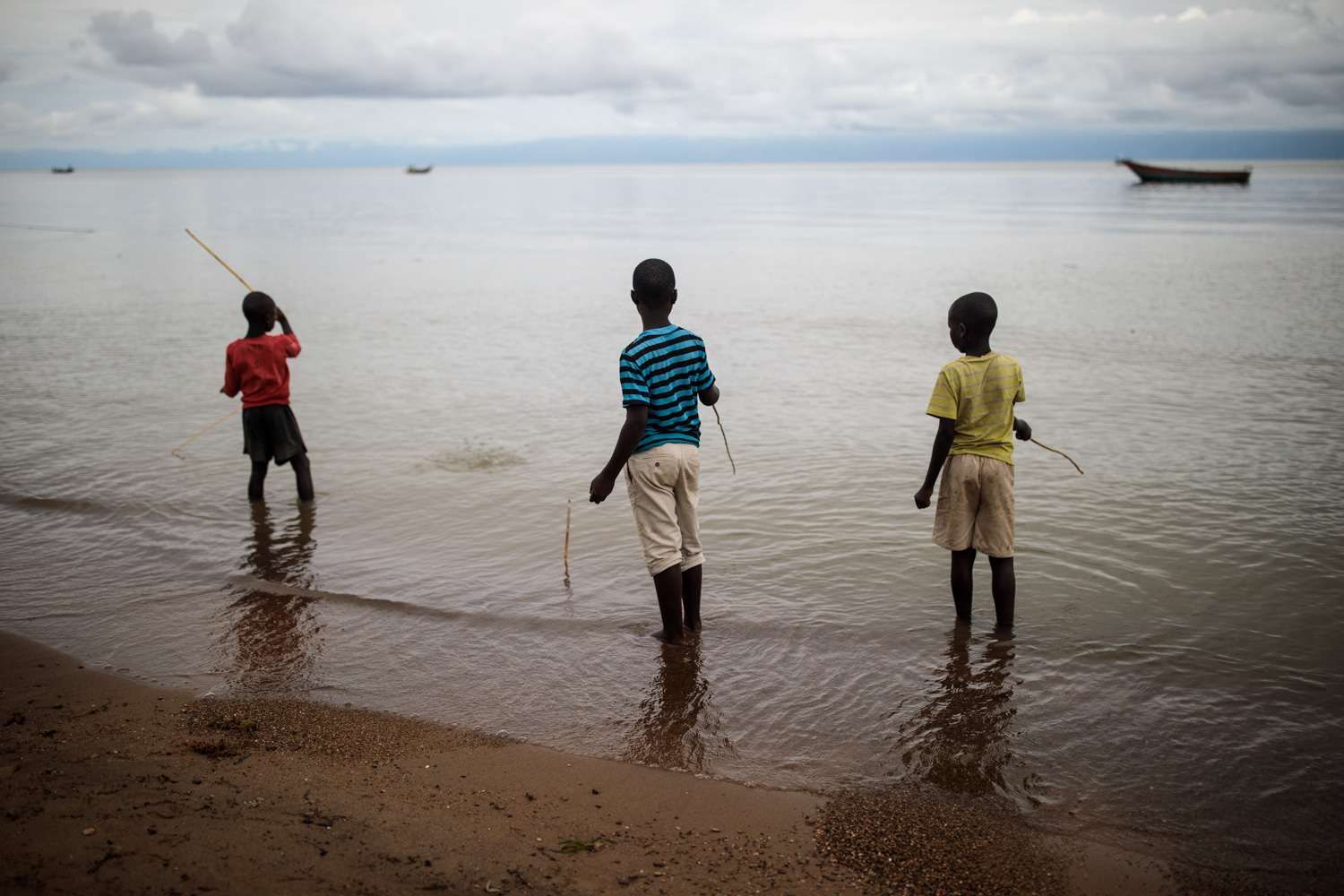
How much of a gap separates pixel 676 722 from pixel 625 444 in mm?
1238

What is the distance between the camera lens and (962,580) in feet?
15.5

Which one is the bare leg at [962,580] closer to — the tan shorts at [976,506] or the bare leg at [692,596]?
the tan shorts at [976,506]

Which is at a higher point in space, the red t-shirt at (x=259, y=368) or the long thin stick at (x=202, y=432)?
the red t-shirt at (x=259, y=368)

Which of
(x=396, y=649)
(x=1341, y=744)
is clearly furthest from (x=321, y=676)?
(x=1341, y=744)

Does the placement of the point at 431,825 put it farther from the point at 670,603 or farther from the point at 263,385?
the point at 263,385

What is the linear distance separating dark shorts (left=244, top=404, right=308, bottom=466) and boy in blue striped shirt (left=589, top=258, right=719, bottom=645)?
3.53m

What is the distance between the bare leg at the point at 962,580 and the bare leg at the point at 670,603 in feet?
4.79

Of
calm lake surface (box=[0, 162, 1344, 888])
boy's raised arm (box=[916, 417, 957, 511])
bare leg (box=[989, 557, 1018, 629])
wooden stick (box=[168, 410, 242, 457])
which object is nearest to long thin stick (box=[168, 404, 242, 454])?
wooden stick (box=[168, 410, 242, 457])

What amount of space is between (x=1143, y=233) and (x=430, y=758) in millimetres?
34689

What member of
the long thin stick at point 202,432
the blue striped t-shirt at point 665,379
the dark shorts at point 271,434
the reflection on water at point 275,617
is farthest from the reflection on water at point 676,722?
the long thin stick at point 202,432

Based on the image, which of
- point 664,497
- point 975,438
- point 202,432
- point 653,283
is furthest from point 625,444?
point 202,432

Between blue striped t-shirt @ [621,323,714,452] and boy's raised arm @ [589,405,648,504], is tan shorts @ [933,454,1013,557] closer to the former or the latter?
blue striped t-shirt @ [621,323,714,452]

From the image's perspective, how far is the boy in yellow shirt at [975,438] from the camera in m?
4.22

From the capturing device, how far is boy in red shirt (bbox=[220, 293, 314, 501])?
649cm
